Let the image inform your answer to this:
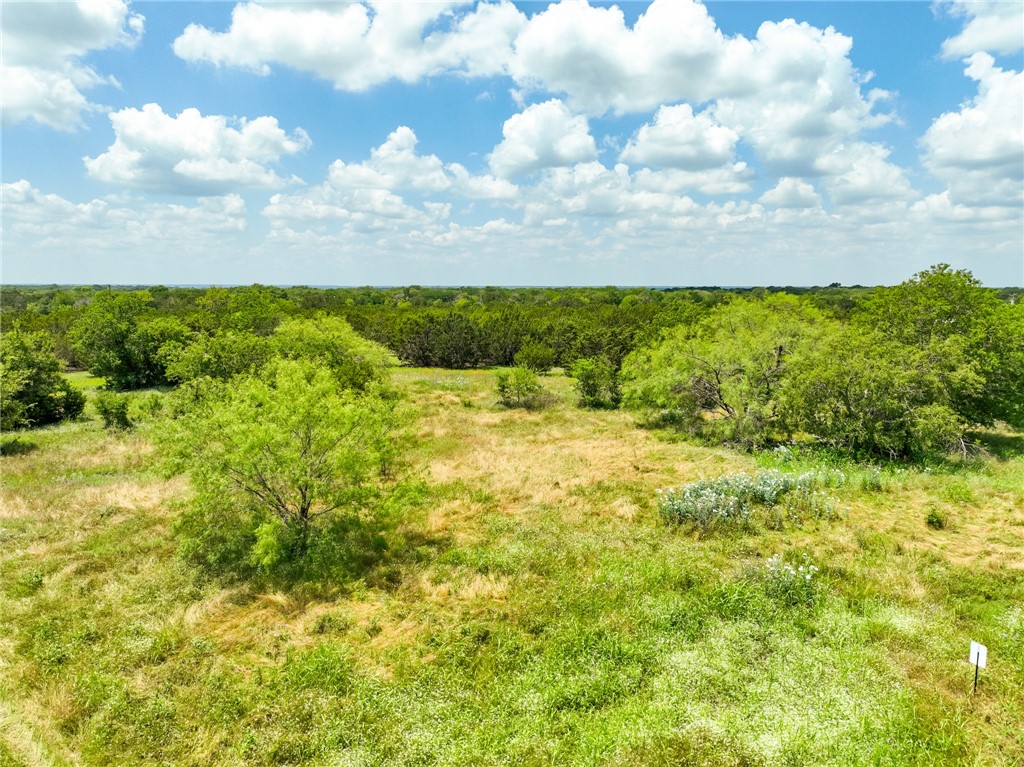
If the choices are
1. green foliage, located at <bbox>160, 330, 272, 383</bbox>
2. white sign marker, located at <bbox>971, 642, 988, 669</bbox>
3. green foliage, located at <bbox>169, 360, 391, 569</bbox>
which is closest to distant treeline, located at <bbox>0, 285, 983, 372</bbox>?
green foliage, located at <bbox>160, 330, 272, 383</bbox>

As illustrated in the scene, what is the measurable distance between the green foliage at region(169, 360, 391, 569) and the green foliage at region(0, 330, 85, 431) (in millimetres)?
25242

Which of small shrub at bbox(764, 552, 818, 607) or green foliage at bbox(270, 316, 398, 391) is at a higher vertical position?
green foliage at bbox(270, 316, 398, 391)

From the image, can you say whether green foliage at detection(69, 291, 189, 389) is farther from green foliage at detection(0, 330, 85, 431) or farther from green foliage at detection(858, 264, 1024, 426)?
green foliage at detection(858, 264, 1024, 426)

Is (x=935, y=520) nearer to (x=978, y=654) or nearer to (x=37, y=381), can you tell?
(x=978, y=654)

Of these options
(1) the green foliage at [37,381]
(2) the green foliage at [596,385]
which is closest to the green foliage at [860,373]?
(2) the green foliage at [596,385]

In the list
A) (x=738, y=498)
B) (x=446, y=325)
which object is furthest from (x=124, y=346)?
(x=738, y=498)

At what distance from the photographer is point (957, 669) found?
359 inches

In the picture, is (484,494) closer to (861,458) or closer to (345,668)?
(345,668)

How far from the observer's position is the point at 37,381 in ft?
107

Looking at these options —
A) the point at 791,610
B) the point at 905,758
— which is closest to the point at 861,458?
the point at 791,610

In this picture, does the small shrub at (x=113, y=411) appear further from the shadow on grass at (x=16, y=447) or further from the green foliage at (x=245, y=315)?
the green foliage at (x=245, y=315)

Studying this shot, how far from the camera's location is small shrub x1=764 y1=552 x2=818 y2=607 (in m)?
11.5

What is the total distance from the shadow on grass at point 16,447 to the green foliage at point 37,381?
4214 mm

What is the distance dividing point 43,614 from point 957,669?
19.3m
